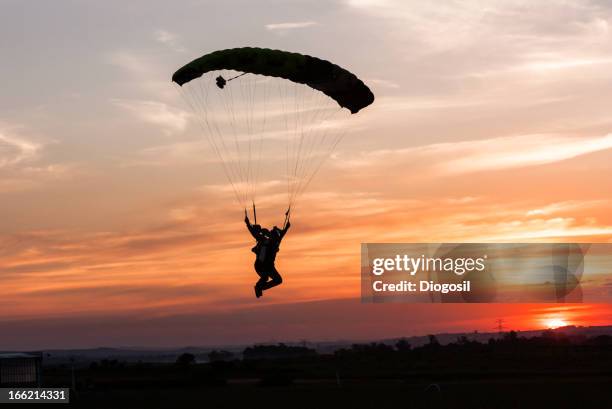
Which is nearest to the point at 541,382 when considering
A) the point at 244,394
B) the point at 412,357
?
the point at 244,394

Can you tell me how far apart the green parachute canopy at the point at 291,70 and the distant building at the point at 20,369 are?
26369 millimetres

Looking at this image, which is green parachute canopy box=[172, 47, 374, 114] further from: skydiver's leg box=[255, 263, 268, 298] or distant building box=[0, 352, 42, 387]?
distant building box=[0, 352, 42, 387]

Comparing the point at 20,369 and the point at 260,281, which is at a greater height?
the point at 260,281

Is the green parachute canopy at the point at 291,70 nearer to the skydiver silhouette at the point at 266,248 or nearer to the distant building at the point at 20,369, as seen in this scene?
the skydiver silhouette at the point at 266,248

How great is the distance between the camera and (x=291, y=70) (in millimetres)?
33656

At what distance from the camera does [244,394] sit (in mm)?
54344

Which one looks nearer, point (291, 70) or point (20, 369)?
point (291, 70)

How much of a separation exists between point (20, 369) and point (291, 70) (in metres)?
30.0

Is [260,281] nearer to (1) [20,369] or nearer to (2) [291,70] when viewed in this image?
(2) [291,70]

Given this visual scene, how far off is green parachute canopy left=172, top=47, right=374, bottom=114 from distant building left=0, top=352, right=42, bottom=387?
1038 inches

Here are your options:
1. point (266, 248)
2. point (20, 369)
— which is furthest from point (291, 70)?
point (20, 369)

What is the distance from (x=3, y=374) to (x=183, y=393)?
10.0m

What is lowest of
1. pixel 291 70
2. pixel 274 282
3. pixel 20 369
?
pixel 20 369

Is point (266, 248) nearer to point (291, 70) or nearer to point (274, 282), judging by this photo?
point (274, 282)
